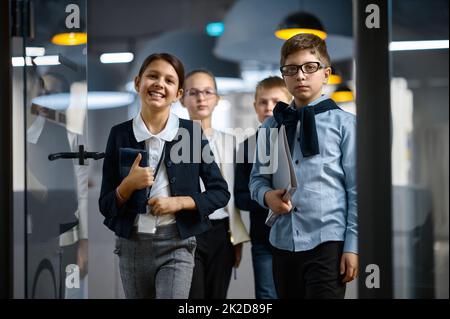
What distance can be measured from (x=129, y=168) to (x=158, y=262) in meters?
0.43

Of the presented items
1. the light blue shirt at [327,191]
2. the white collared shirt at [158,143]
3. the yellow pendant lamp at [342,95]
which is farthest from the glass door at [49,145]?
the yellow pendant lamp at [342,95]

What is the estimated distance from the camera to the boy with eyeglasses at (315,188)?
2.81 m

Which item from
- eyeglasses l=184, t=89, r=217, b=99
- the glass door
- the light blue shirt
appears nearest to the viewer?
the light blue shirt

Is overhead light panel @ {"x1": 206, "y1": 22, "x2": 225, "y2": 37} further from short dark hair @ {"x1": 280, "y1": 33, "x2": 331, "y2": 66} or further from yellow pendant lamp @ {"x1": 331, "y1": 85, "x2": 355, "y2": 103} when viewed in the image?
yellow pendant lamp @ {"x1": 331, "y1": 85, "x2": 355, "y2": 103}

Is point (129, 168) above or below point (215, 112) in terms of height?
below

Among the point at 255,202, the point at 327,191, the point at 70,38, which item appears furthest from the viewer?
the point at 70,38

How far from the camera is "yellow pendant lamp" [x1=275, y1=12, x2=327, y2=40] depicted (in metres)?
2.87

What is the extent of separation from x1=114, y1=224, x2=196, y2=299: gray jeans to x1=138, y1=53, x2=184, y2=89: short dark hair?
0.64 metres

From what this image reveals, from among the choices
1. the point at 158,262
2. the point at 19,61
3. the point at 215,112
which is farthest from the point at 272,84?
the point at 19,61

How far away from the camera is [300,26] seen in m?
2.87

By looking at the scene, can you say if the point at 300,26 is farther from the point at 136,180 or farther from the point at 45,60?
the point at 45,60

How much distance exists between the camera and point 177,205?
114 inches

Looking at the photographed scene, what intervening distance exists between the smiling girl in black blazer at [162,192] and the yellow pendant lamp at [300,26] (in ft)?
1.54

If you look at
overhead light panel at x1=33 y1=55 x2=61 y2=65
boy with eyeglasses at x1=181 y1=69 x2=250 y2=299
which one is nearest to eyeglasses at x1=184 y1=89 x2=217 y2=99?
boy with eyeglasses at x1=181 y1=69 x2=250 y2=299
